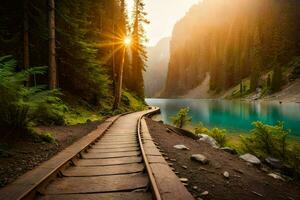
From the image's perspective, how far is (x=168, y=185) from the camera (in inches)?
171

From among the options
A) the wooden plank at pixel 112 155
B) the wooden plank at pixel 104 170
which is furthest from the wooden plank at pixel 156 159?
the wooden plank at pixel 112 155

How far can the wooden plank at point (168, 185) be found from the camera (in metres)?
3.86

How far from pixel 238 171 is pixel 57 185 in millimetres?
4460

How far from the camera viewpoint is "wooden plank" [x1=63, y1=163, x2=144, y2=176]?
5.33 meters

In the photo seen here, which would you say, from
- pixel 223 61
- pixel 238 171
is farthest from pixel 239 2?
Result: pixel 238 171

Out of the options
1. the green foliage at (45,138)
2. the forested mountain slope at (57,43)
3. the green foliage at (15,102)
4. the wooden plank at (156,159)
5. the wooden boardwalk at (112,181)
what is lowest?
the wooden boardwalk at (112,181)

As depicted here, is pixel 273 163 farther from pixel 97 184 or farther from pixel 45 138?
pixel 45 138

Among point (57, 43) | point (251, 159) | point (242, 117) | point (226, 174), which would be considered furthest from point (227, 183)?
point (242, 117)

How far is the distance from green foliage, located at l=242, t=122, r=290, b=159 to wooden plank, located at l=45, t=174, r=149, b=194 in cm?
742

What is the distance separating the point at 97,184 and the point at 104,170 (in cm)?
91

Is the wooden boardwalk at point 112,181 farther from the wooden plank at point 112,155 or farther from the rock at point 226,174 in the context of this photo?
the rock at point 226,174

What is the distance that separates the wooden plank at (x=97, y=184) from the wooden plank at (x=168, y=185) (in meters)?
0.27

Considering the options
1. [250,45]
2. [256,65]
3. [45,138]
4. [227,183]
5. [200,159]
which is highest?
[250,45]

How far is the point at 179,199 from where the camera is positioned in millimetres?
3746
